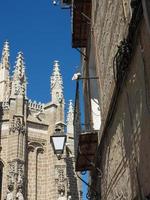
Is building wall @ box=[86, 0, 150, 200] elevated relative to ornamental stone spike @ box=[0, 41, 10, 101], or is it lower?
lower

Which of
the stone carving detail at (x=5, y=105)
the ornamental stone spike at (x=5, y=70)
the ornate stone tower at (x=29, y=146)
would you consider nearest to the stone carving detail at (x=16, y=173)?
the ornate stone tower at (x=29, y=146)

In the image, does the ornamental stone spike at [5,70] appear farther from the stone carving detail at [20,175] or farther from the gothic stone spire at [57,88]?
the stone carving detail at [20,175]

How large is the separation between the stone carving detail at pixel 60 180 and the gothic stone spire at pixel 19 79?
521 cm

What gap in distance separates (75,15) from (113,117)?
130 inches

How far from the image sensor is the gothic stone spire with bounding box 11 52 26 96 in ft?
84.2

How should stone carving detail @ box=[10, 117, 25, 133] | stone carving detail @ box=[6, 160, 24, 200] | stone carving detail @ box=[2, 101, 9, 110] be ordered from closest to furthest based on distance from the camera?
stone carving detail @ box=[6, 160, 24, 200]
stone carving detail @ box=[10, 117, 25, 133]
stone carving detail @ box=[2, 101, 9, 110]

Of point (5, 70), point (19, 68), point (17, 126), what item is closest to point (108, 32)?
point (17, 126)

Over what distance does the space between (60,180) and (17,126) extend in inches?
157

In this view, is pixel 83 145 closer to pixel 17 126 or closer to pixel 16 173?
pixel 16 173

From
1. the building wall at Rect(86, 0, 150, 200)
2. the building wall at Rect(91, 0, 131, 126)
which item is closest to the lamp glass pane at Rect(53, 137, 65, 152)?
the building wall at Rect(86, 0, 150, 200)

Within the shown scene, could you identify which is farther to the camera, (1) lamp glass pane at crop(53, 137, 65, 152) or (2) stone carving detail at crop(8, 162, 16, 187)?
(2) stone carving detail at crop(8, 162, 16, 187)

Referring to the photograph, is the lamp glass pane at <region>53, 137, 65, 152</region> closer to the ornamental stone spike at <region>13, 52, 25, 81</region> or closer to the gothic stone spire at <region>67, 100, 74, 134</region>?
the ornamental stone spike at <region>13, 52, 25, 81</region>

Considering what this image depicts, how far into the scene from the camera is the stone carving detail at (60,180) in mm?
23109

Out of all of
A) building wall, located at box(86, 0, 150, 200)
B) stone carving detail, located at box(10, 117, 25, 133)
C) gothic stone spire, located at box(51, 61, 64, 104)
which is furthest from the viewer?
gothic stone spire, located at box(51, 61, 64, 104)
